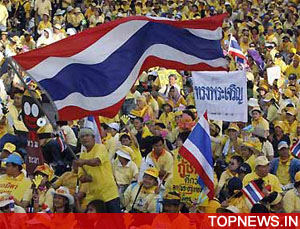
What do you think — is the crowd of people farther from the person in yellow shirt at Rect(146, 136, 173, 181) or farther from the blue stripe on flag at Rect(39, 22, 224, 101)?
the blue stripe on flag at Rect(39, 22, 224, 101)

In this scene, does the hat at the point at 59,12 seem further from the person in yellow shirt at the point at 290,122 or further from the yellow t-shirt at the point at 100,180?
the yellow t-shirt at the point at 100,180

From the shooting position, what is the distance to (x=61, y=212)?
993cm

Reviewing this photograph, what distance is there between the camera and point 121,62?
9.69 metres

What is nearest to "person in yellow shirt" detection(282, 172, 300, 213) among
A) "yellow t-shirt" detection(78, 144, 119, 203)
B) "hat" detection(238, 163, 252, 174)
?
"hat" detection(238, 163, 252, 174)

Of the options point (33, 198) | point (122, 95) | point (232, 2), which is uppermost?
point (122, 95)

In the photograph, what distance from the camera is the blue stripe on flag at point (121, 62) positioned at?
358 inches

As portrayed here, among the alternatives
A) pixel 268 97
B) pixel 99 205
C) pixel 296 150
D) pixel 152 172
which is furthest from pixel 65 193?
pixel 268 97

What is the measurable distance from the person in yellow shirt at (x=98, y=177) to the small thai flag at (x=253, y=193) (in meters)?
1.53

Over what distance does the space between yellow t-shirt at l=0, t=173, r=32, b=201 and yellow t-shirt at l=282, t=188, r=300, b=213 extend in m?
3.02

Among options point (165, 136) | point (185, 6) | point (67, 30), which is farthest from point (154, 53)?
point (185, 6)

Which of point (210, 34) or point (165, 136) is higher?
point (210, 34)

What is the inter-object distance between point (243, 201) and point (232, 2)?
18.1 meters

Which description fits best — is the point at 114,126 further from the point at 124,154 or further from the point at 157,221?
the point at 157,221

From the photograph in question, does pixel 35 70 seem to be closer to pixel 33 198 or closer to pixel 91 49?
pixel 91 49
